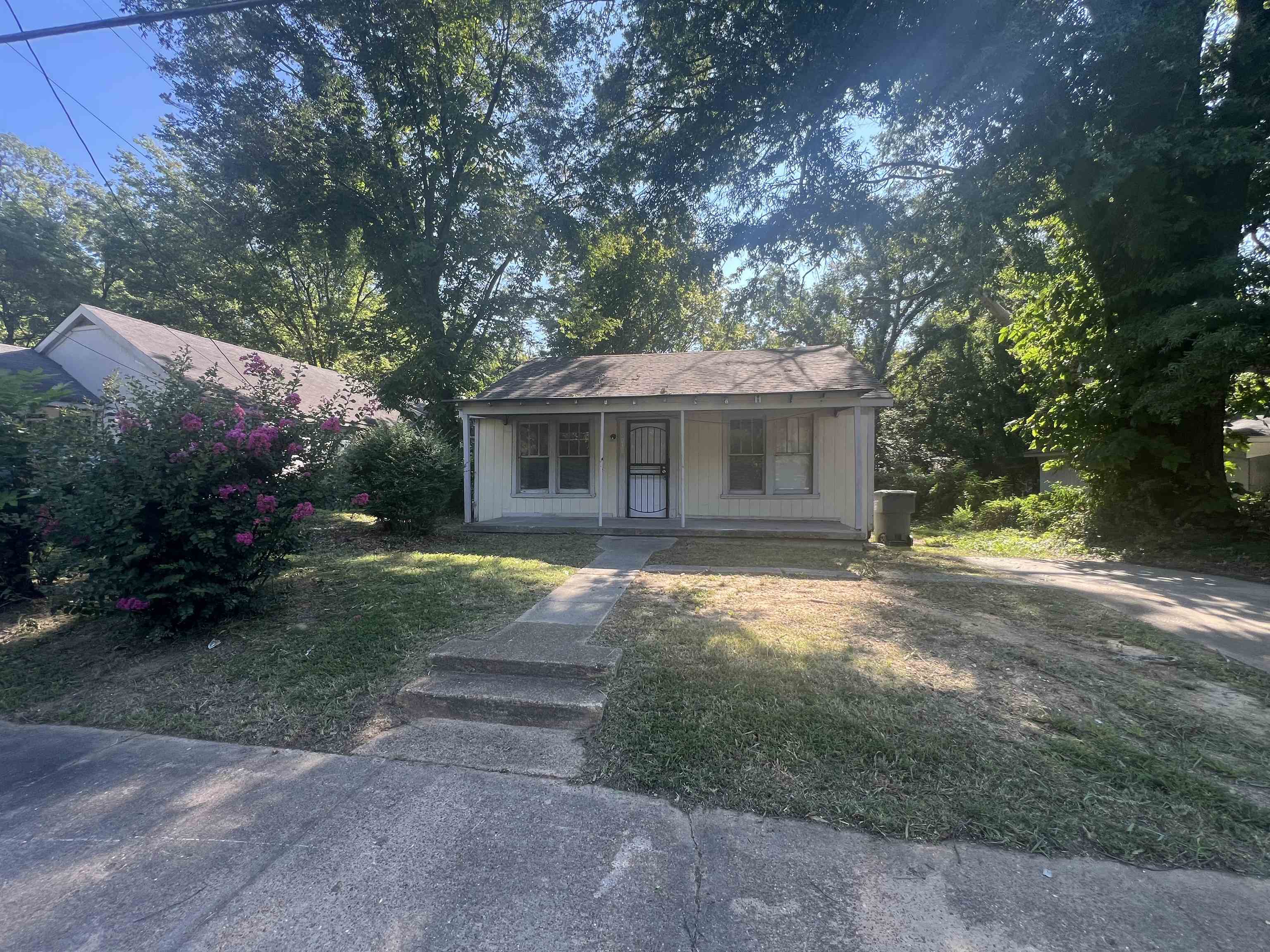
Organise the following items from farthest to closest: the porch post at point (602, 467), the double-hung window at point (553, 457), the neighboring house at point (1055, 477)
Answer: the neighboring house at point (1055, 477), the double-hung window at point (553, 457), the porch post at point (602, 467)

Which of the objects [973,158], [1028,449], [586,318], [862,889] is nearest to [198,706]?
[862,889]

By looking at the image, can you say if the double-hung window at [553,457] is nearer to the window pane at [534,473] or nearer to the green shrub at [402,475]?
the window pane at [534,473]

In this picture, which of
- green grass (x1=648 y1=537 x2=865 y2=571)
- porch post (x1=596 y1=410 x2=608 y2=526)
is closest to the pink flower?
green grass (x1=648 y1=537 x2=865 y2=571)

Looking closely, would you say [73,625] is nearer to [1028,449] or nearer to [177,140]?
[177,140]

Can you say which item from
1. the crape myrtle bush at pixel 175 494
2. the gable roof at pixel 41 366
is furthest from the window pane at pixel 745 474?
the gable roof at pixel 41 366

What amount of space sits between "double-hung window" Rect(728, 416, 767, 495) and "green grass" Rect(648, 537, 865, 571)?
1927 millimetres

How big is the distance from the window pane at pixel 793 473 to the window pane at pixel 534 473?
4791 mm

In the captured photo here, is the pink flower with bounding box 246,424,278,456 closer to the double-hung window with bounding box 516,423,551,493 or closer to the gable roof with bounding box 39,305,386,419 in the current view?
the gable roof with bounding box 39,305,386,419

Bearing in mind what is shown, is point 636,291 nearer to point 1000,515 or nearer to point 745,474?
point 745,474

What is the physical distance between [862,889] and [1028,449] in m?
18.2

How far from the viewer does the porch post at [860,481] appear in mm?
9891

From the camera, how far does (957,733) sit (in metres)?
3.24

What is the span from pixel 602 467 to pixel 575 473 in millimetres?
1479

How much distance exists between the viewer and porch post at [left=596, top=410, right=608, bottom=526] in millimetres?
10867
